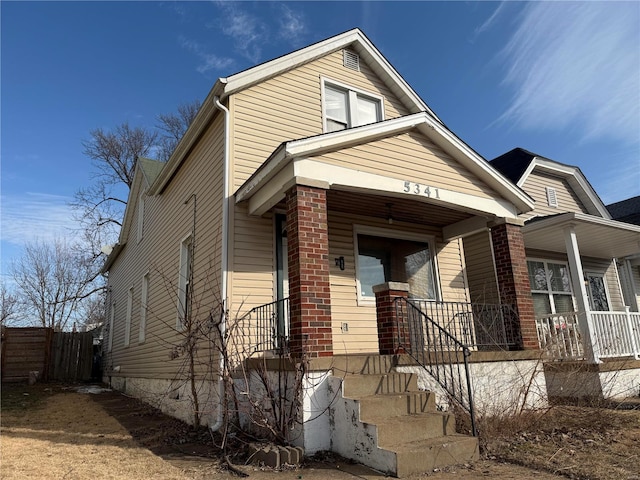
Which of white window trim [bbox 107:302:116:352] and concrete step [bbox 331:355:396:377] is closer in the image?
concrete step [bbox 331:355:396:377]

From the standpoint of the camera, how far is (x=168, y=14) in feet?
31.0

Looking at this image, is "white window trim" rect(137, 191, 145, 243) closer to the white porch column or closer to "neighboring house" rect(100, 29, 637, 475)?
"neighboring house" rect(100, 29, 637, 475)

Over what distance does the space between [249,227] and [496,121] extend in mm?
11668

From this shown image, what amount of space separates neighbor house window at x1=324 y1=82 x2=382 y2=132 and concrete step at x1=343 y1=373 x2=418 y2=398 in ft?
17.9

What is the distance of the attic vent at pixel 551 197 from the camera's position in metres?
12.9

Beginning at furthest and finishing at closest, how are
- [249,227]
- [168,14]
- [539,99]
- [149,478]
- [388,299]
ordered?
[539,99] → [168,14] → [249,227] → [388,299] → [149,478]

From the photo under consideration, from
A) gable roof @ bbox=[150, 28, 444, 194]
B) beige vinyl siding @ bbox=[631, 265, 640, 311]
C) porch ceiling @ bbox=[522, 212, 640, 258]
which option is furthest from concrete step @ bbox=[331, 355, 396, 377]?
beige vinyl siding @ bbox=[631, 265, 640, 311]

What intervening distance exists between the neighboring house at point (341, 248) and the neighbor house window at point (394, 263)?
0.03 m

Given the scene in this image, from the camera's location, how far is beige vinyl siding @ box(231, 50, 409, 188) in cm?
764

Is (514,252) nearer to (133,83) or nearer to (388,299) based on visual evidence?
(388,299)

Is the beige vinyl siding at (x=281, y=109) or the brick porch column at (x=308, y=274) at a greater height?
the beige vinyl siding at (x=281, y=109)

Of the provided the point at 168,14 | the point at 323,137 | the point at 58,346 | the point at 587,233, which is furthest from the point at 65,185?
the point at 587,233

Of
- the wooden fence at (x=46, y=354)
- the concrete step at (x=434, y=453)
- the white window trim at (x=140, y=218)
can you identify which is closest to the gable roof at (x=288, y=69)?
the white window trim at (x=140, y=218)

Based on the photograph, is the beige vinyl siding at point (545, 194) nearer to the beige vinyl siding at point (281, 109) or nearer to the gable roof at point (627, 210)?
the gable roof at point (627, 210)
